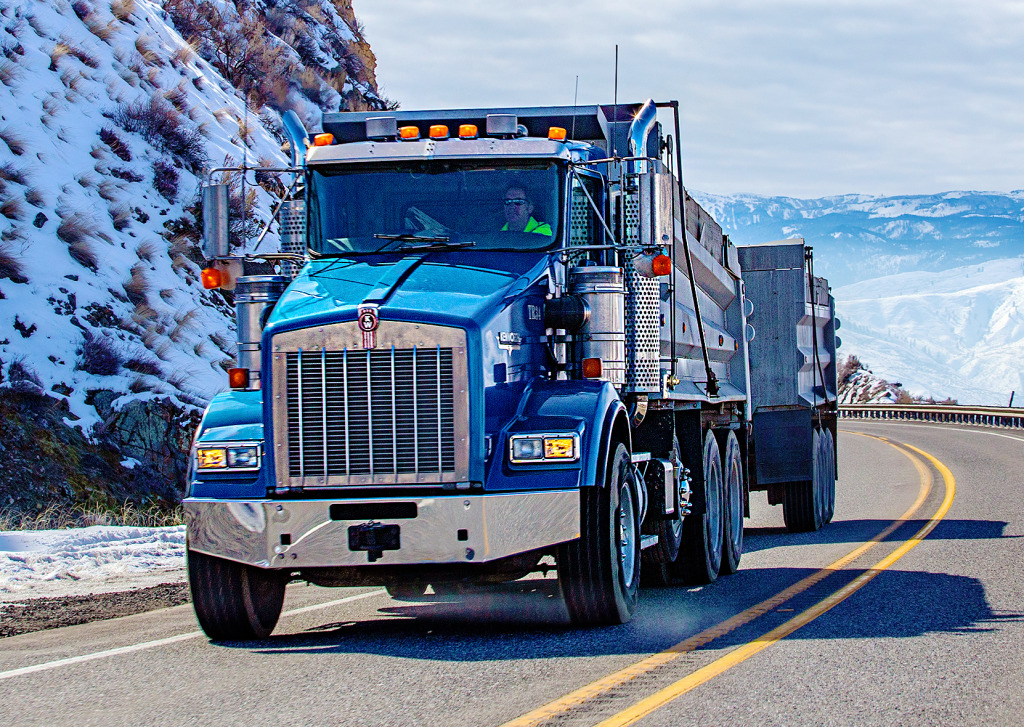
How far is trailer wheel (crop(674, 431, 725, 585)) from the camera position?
11555 millimetres

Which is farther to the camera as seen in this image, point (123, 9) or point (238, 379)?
point (123, 9)

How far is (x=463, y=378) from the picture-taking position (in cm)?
784

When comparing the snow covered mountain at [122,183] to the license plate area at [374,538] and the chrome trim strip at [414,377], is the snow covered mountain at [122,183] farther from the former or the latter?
the license plate area at [374,538]

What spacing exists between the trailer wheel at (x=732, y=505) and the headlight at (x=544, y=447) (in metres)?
4.66

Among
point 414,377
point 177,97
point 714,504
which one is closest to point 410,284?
point 414,377

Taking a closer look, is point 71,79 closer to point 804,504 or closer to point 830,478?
point 830,478

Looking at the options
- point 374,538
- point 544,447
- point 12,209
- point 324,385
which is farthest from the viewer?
point 12,209

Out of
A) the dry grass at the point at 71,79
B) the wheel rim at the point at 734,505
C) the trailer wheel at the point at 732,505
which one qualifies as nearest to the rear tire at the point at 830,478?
the trailer wheel at the point at 732,505

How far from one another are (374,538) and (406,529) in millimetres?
182

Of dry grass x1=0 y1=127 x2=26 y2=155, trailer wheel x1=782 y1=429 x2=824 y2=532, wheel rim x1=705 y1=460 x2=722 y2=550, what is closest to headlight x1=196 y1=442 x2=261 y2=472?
wheel rim x1=705 y1=460 x2=722 y2=550

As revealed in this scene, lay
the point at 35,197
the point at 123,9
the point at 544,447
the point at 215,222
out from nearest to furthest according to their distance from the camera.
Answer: the point at 544,447 → the point at 215,222 → the point at 35,197 → the point at 123,9

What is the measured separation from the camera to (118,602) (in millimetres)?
10008

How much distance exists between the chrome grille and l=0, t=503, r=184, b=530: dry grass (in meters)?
7.10

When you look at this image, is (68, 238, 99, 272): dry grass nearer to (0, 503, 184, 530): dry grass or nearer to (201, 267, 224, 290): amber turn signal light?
(0, 503, 184, 530): dry grass
